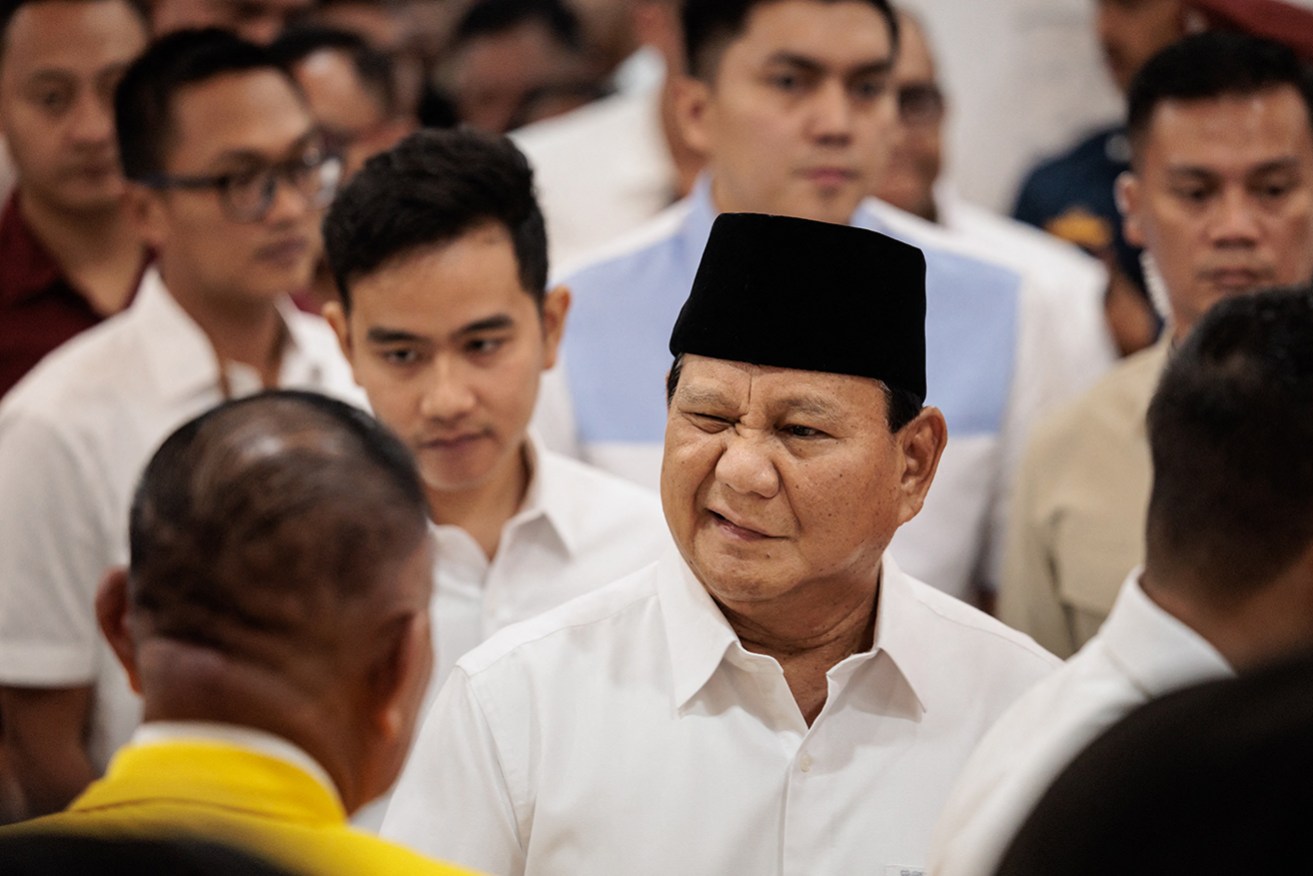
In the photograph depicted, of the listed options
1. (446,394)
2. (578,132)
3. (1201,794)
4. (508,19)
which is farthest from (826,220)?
(508,19)

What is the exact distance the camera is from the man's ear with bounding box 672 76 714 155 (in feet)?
11.3

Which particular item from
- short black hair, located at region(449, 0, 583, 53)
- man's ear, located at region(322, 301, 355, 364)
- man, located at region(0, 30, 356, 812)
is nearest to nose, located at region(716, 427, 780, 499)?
man's ear, located at region(322, 301, 355, 364)

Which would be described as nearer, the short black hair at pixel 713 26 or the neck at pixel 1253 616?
the neck at pixel 1253 616

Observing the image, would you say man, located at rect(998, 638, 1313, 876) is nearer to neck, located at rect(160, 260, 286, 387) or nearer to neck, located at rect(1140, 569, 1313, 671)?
neck, located at rect(1140, 569, 1313, 671)

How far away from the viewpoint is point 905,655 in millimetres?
2049

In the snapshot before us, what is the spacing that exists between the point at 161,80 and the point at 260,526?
2.05 m

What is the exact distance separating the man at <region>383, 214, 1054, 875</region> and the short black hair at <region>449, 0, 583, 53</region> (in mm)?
4008

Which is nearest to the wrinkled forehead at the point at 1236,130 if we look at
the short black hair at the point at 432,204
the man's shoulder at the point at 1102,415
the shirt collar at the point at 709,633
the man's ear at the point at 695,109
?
the man's shoulder at the point at 1102,415

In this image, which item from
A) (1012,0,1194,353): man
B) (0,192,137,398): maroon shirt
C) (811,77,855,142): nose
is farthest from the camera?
(1012,0,1194,353): man

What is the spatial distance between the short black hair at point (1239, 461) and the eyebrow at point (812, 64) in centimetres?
165

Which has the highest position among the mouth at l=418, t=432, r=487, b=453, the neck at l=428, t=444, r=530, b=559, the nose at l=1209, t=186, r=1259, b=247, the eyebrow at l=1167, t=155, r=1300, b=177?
the eyebrow at l=1167, t=155, r=1300, b=177

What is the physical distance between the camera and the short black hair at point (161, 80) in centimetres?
329

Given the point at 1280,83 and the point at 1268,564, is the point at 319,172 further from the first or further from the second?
the point at 1268,564

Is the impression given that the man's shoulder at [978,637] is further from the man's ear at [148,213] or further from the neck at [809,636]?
the man's ear at [148,213]
